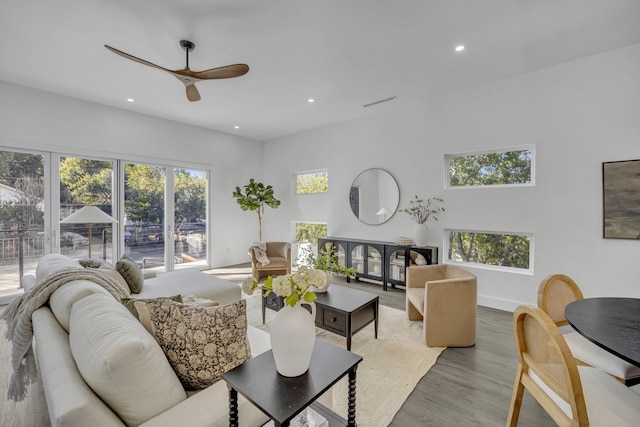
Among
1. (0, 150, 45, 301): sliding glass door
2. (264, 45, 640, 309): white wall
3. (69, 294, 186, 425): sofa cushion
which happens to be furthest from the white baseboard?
(0, 150, 45, 301): sliding glass door

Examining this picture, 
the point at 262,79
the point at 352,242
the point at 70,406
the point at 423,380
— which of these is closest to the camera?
the point at 70,406

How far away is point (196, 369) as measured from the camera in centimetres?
116

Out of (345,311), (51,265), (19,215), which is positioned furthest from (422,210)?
(19,215)

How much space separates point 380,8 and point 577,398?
107 inches

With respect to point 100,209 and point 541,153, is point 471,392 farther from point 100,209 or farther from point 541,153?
point 100,209

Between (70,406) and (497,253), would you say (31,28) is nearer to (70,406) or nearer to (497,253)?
(70,406)

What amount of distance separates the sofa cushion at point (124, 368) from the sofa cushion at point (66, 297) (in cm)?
30

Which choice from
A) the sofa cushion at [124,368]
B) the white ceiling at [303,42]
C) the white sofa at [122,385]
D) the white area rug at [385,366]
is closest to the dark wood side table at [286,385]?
the white sofa at [122,385]

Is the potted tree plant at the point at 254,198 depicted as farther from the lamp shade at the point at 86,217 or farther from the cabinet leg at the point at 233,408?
the cabinet leg at the point at 233,408

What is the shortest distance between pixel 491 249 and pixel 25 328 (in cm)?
452

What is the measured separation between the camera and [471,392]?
1.95m

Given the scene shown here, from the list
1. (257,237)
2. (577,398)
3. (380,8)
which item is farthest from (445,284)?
(257,237)

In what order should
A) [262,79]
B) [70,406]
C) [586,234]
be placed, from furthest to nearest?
[262,79]
[586,234]
[70,406]

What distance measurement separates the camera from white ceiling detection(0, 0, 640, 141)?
224 centimetres
